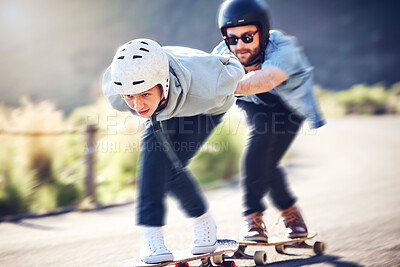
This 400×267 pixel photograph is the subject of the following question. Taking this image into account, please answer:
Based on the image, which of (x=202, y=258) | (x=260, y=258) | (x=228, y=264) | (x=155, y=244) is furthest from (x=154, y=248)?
(x=260, y=258)

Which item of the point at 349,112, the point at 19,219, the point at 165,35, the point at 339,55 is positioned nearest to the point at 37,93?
the point at 165,35

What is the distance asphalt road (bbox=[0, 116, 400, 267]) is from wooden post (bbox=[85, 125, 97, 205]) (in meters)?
0.48

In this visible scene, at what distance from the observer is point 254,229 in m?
3.91

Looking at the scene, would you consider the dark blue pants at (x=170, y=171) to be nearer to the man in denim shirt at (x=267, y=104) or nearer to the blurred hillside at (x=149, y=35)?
the man in denim shirt at (x=267, y=104)

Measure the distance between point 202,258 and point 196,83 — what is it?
120cm

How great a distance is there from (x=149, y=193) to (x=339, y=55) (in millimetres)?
47783

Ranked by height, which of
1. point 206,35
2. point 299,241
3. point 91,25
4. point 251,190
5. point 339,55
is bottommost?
point 299,241

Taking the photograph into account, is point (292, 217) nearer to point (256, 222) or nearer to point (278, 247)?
point (278, 247)

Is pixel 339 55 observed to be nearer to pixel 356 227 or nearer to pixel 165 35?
pixel 165 35

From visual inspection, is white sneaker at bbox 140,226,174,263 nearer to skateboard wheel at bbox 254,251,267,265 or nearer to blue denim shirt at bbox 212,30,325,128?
skateboard wheel at bbox 254,251,267,265

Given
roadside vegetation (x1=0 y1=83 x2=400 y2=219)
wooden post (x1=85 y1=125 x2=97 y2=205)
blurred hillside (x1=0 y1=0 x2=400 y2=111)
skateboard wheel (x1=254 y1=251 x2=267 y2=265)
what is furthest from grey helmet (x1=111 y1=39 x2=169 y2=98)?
blurred hillside (x1=0 y1=0 x2=400 y2=111)

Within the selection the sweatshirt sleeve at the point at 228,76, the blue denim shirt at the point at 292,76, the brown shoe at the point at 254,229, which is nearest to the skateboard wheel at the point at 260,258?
the brown shoe at the point at 254,229

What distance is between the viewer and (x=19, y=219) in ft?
19.5

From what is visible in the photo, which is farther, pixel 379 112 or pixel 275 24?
pixel 275 24
